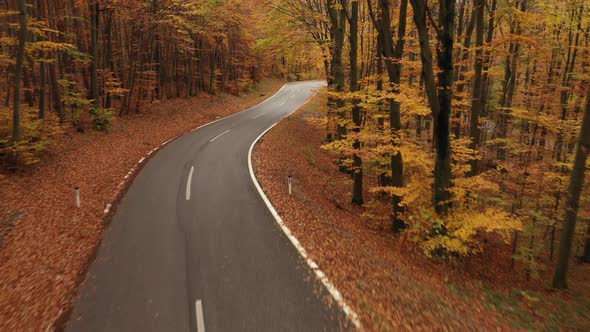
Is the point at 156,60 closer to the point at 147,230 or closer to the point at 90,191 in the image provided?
the point at 90,191

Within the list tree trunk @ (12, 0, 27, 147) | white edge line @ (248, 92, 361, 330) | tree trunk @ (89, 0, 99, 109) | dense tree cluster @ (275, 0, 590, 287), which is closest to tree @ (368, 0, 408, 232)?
dense tree cluster @ (275, 0, 590, 287)

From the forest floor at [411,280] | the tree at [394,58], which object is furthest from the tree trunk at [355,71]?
the forest floor at [411,280]

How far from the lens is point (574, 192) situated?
816 cm

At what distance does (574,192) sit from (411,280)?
4744mm

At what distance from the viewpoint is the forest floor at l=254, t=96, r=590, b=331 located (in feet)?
21.4

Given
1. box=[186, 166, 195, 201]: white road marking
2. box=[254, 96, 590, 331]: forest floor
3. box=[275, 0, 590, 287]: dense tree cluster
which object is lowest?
box=[254, 96, 590, 331]: forest floor

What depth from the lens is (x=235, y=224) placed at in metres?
10.5

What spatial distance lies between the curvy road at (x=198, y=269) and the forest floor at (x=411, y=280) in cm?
81

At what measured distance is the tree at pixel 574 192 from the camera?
779cm

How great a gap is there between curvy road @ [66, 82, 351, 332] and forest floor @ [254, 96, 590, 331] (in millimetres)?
814

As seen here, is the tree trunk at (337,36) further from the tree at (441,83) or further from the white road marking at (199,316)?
the white road marking at (199,316)

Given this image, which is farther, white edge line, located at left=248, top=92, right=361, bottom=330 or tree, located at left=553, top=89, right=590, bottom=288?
tree, located at left=553, top=89, right=590, bottom=288

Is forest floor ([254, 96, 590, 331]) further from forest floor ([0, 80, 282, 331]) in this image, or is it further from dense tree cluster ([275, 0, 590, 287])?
forest floor ([0, 80, 282, 331])

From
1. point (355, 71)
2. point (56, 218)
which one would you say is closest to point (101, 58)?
point (56, 218)
